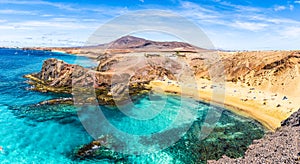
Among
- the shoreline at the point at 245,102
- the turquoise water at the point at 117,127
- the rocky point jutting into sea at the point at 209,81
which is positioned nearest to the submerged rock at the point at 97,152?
the turquoise water at the point at 117,127

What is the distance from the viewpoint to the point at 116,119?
126 ft

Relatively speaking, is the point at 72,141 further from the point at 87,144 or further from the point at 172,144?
the point at 172,144

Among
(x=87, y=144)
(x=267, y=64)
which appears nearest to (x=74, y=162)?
(x=87, y=144)

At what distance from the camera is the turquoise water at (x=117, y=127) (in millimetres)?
25875

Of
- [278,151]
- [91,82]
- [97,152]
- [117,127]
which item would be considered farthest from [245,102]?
[91,82]

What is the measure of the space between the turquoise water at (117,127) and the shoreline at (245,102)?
251 cm

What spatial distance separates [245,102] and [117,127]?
2566 centimetres

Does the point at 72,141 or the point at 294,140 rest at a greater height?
the point at 294,140

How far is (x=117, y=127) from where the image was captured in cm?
3481

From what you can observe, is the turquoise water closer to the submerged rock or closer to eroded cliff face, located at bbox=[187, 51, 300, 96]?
the submerged rock

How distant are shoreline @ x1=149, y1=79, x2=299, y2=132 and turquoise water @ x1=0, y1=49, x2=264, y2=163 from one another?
2.51 m

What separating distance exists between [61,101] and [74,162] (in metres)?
23.5

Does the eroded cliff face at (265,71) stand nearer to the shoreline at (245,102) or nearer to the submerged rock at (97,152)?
the shoreline at (245,102)

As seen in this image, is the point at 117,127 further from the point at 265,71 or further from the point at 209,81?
the point at 265,71
